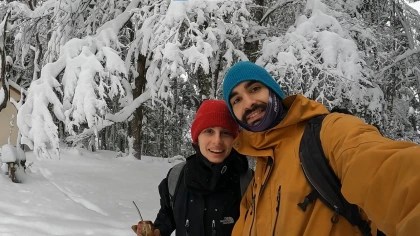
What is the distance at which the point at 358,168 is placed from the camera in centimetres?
109

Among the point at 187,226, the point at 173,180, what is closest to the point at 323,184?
the point at 187,226

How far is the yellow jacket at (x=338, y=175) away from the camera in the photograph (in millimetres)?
941

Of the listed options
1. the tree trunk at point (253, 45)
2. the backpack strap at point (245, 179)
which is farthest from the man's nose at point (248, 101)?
the tree trunk at point (253, 45)

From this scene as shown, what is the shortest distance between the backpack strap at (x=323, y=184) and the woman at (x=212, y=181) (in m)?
0.80

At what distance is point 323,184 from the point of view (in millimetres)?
1303

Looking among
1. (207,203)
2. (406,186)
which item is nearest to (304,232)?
(406,186)

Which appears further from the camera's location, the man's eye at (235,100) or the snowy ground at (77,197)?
the snowy ground at (77,197)

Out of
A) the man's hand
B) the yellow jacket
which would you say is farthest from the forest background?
the yellow jacket

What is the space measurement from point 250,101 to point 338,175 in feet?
1.71

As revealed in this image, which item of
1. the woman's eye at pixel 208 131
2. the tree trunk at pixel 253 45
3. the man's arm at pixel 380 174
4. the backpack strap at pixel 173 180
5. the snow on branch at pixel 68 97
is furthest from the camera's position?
the tree trunk at pixel 253 45

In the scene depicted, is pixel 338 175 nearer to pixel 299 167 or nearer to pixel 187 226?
pixel 299 167

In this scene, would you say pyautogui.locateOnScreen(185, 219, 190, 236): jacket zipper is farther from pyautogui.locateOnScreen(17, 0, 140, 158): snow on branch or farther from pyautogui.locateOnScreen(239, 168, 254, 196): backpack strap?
pyautogui.locateOnScreen(17, 0, 140, 158): snow on branch

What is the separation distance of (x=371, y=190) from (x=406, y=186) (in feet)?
0.41

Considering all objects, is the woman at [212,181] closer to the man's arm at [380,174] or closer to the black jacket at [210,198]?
the black jacket at [210,198]
